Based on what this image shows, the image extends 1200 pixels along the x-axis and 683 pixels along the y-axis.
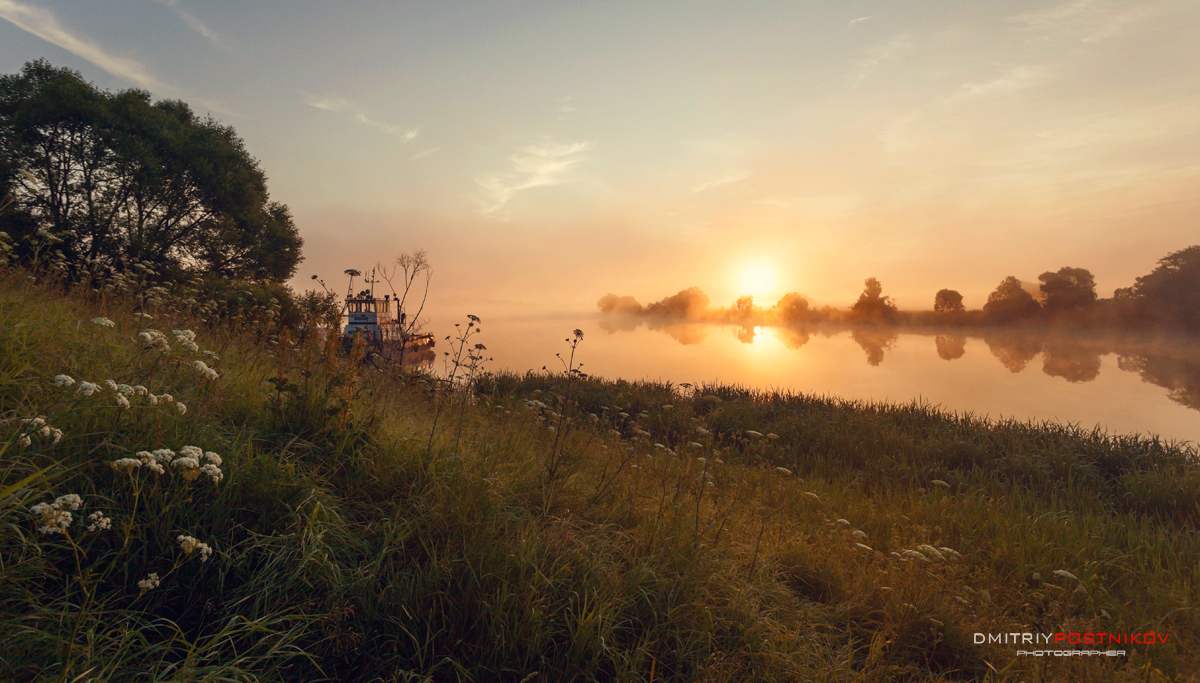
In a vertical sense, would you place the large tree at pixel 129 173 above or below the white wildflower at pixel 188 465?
above

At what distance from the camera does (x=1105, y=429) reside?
1049 cm

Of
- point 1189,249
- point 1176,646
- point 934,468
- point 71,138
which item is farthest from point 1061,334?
point 71,138

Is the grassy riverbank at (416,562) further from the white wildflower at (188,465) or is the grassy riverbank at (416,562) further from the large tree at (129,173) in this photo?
the large tree at (129,173)

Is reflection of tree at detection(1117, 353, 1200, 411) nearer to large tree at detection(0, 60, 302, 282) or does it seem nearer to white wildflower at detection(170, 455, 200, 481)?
white wildflower at detection(170, 455, 200, 481)

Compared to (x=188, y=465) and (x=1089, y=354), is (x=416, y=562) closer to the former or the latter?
(x=188, y=465)

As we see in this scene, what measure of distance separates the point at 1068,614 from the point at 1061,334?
6526 centimetres

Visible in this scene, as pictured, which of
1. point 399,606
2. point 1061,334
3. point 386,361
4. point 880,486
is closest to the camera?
point 399,606

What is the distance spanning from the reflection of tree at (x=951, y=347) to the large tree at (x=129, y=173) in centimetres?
4301

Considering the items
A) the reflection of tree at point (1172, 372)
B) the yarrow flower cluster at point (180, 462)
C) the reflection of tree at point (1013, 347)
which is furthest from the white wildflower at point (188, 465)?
the reflection of tree at point (1013, 347)

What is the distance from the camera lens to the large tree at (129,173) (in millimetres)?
18969

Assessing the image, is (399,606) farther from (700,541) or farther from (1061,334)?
(1061,334)

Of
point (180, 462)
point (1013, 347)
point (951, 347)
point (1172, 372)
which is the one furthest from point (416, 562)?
point (1013, 347)

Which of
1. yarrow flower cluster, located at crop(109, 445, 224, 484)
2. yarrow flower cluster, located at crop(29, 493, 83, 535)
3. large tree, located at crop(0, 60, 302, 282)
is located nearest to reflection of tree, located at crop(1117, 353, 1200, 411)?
yarrow flower cluster, located at crop(109, 445, 224, 484)

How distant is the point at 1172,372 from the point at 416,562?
4650 cm
